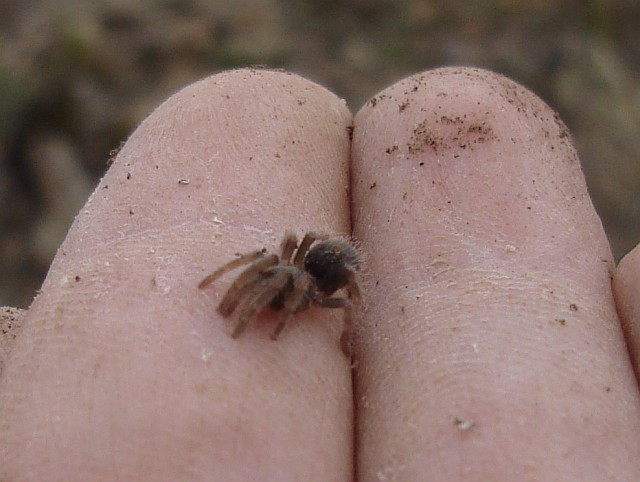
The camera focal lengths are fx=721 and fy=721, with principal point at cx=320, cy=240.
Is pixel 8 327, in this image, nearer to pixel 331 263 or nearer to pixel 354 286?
pixel 331 263

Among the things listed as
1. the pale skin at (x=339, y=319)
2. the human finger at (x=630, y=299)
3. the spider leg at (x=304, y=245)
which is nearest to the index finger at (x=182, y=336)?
the pale skin at (x=339, y=319)

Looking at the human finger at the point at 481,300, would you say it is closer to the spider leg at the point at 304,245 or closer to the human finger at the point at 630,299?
the human finger at the point at 630,299

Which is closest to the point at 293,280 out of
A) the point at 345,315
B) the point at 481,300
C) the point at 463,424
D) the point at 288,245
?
the point at 288,245

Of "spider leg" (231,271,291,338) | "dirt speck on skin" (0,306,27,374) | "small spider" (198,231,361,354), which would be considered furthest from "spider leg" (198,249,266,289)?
"dirt speck on skin" (0,306,27,374)

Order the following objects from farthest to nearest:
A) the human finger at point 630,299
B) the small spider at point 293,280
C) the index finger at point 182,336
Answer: the human finger at point 630,299
the small spider at point 293,280
the index finger at point 182,336

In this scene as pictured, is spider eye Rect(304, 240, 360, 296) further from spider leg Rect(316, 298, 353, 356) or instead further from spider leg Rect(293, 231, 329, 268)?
spider leg Rect(316, 298, 353, 356)

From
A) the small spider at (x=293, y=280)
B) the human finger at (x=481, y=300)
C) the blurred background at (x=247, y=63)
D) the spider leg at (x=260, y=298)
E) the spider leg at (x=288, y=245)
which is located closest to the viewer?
the human finger at (x=481, y=300)

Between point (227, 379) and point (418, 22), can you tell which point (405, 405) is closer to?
point (227, 379)
